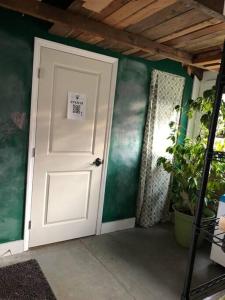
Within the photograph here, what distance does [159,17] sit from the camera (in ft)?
6.09

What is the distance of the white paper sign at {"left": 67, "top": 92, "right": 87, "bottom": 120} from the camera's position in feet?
8.25

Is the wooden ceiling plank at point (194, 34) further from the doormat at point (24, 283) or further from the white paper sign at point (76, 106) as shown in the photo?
the doormat at point (24, 283)

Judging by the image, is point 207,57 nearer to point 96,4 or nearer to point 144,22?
point 144,22

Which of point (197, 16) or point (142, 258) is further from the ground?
point (197, 16)

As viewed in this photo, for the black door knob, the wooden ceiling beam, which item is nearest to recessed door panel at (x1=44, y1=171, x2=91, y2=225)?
the black door knob

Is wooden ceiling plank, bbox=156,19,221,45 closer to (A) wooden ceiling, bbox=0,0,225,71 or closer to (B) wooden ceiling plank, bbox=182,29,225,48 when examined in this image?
(A) wooden ceiling, bbox=0,0,225,71

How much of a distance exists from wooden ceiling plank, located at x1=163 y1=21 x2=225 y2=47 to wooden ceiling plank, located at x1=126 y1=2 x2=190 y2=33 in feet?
0.95

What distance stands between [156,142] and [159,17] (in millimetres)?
1589

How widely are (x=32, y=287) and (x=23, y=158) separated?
1120 mm

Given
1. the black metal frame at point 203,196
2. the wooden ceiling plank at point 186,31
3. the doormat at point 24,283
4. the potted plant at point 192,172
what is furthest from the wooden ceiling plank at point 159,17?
the doormat at point 24,283

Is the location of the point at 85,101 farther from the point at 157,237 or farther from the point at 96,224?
the point at 157,237

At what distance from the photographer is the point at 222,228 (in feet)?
3.49

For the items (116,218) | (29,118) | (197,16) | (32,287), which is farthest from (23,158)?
(197,16)

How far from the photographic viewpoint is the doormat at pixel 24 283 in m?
1.90
